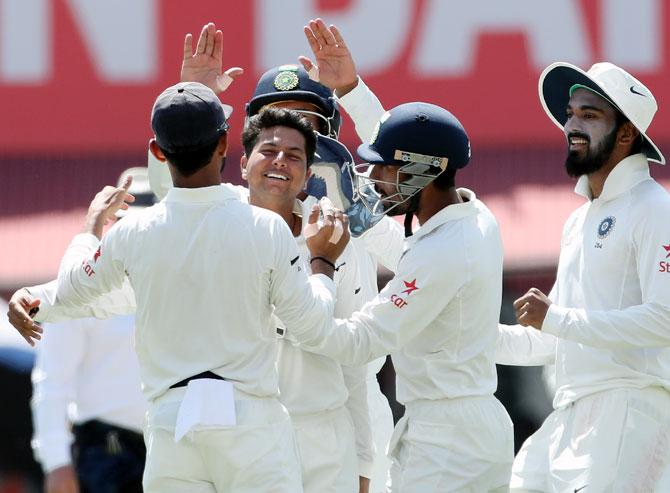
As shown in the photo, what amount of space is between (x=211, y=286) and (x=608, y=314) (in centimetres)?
121

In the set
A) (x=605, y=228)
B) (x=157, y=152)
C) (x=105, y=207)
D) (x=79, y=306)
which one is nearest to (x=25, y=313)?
(x=79, y=306)

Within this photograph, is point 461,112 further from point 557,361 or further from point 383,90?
point 557,361

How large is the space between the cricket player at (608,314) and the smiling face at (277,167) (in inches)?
29.1

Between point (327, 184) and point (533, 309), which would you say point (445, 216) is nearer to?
point (533, 309)

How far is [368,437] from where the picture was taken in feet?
15.8

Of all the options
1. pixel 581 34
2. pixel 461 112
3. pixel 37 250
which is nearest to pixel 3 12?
pixel 37 250

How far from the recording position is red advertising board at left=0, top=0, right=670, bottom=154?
7.42 m

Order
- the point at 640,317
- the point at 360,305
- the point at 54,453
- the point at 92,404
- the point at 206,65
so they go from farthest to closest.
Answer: the point at 92,404, the point at 54,453, the point at 206,65, the point at 360,305, the point at 640,317

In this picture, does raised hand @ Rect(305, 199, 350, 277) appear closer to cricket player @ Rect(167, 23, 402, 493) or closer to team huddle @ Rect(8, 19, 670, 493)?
team huddle @ Rect(8, 19, 670, 493)

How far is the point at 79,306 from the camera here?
171 inches

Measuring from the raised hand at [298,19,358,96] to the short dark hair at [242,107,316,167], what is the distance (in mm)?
641

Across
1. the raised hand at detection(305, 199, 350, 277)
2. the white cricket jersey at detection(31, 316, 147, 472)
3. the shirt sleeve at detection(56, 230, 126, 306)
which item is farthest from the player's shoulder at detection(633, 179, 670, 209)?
the white cricket jersey at detection(31, 316, 147, 472)

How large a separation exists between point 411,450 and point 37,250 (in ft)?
10.6

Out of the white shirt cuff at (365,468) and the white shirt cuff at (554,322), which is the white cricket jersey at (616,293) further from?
the white shirt cuff at (365,468)
